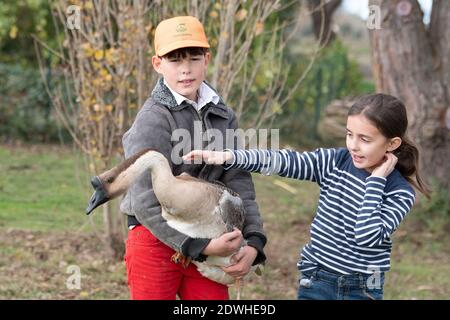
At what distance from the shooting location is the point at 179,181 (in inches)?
125

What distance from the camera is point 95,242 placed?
7.69 metres

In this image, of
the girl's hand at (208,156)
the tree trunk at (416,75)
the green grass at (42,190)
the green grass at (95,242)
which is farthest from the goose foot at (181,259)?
the tree trunk at (416,75)

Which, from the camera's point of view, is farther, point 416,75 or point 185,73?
point 416,75

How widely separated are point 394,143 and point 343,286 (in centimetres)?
69

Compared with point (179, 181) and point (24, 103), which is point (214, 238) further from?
point (24, 103)

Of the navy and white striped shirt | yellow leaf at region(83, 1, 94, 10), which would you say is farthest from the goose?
yellow leaf at region(83, 1, 94, 10)

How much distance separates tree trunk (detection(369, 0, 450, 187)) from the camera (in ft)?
29.1

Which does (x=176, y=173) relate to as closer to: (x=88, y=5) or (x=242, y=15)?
(x=242, y=15)

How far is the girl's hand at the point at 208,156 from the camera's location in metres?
3.30

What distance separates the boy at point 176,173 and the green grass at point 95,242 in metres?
2.76

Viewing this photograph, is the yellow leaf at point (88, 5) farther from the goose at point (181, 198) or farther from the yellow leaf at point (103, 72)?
the goose at point (181, 198)

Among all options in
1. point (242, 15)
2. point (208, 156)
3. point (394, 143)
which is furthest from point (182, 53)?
point (242, 15)

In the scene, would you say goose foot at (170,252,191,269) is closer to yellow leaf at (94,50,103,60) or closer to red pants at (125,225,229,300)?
red pants at (125,225,229,300)
